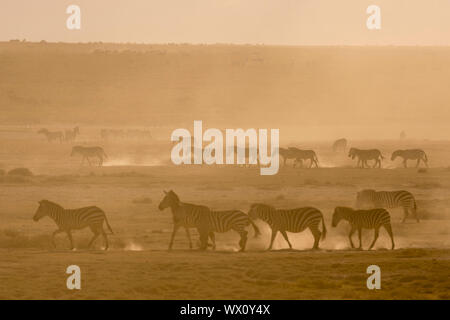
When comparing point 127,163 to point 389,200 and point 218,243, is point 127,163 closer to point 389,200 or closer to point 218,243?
point 389,200

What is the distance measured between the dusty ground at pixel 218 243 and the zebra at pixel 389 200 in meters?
0.41

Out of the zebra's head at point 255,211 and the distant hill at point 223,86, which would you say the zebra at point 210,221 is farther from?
the distant hill at point 223,86

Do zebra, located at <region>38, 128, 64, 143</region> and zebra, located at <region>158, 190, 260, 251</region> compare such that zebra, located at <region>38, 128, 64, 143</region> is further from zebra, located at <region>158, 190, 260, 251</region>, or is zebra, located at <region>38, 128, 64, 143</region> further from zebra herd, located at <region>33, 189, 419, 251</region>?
zebra, located at <region>158, 190, 260, 251</region>

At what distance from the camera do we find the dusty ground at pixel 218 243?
14.5 meters

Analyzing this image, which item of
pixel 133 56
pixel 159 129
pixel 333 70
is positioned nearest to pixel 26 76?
pixel 133 56

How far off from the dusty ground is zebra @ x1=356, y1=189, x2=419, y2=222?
0.41m

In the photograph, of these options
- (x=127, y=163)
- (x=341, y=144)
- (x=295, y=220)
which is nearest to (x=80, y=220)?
(x=295, y=220)

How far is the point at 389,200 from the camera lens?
77.6 feet

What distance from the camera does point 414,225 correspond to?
2230 cm

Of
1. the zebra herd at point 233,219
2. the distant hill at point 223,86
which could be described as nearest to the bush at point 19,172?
the zebra herd at point 233,219

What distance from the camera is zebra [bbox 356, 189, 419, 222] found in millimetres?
A: 23153

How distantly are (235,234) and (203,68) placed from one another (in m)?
63.9

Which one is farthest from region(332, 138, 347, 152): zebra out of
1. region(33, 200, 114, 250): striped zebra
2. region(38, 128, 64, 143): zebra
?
region(33, 200, 114, 250): striped zebra
